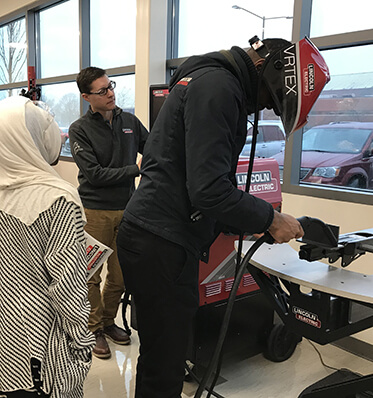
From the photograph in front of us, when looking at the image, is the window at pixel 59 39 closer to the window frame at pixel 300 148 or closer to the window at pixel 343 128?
the window frame at pixel 300 148

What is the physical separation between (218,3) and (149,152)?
108 inches

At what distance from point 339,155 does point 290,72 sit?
172cm

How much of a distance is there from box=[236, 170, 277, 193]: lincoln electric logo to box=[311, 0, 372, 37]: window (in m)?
1.22

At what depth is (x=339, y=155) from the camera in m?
2.79

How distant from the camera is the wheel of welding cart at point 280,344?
2268 mm

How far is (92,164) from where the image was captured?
236 cm

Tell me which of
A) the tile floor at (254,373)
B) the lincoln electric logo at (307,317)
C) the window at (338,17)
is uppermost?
the window at (338,17)

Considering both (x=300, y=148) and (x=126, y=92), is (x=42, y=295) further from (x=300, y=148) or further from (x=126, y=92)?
(x=126, y=92)

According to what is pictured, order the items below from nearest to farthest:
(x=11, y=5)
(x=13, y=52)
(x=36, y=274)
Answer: (x=36, y=274)
(x=11, y=5)
(x=13, y=52)

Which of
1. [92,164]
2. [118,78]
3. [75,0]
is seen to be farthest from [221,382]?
[75,0]

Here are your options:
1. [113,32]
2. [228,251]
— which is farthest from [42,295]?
[113,32]

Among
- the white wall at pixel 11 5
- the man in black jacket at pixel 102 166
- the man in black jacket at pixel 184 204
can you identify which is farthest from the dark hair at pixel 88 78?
the white wall at pixel 11 5

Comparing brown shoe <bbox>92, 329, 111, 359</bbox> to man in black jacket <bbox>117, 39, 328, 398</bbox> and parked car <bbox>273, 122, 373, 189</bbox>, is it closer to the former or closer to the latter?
man in black jacket <bbox>117, 39, 328, 398</bbox>

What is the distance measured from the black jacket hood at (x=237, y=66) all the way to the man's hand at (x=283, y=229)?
1.18ft
